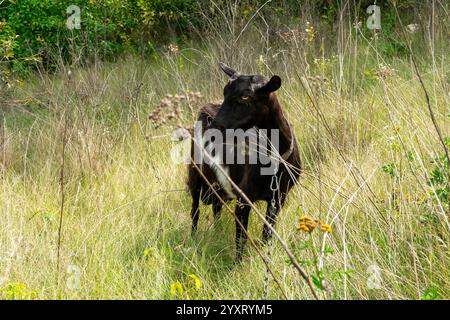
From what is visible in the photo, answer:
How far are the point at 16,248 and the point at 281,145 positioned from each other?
5.88 feet

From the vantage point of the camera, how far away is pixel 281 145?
13.9ft

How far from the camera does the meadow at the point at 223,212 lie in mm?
3184

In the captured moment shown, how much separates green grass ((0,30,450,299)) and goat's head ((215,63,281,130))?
9.0 inches

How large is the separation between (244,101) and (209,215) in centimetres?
131

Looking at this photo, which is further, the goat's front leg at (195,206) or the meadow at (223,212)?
the goat's front leg at (195,206)

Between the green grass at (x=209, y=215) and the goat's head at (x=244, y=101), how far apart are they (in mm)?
229

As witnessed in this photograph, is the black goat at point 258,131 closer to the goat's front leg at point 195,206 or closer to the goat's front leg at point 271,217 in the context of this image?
the goat's front leg at point 271,217

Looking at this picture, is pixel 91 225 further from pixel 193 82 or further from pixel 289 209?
pixel 193 82

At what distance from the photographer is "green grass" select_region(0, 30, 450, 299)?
3258 mm

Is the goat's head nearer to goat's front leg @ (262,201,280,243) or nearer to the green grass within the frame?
the green grass

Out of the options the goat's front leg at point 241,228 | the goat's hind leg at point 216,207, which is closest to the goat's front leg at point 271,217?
the goat's front leg at point 241,228

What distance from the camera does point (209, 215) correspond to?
502cm

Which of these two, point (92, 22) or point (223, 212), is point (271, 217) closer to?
point (223, 212)
